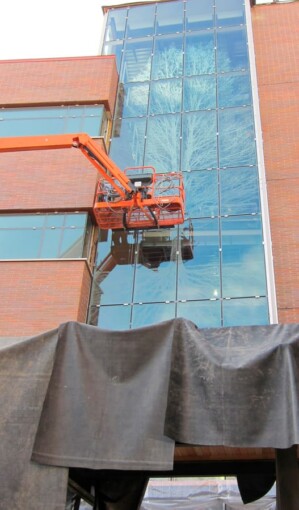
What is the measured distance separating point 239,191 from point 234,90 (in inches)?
137

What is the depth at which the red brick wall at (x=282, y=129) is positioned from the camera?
13.0 meters

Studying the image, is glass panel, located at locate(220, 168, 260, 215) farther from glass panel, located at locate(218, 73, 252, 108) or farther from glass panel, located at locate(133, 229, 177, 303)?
glass panel, located at locate(218, 73, 252, 108)

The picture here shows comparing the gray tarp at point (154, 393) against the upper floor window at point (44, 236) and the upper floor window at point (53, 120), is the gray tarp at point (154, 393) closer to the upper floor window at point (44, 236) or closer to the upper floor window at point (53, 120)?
the upper floor window at point (44, 236)

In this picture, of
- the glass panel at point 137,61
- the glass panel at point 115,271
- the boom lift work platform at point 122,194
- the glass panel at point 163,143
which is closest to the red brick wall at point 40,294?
the glass panel at point 115,271

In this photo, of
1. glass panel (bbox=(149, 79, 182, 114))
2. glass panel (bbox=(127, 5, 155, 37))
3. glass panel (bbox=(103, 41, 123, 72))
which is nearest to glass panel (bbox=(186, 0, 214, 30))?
glass panel (bbox=(127, 5, 155, 37))

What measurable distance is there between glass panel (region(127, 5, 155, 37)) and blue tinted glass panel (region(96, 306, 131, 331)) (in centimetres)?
958

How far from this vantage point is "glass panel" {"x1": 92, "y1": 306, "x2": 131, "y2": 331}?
12102 mm

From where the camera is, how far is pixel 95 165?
13188mm

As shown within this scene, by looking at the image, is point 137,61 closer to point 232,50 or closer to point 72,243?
point 232,50

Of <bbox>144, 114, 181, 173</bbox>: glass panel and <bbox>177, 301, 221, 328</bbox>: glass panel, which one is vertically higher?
<bbox>144, 114, 181, 173</bbox>: glass panel

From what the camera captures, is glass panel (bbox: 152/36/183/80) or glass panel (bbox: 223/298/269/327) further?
glass panel (bbox: 152/36/183/80)

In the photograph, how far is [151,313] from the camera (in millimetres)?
12148

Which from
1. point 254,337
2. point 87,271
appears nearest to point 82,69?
point 87,271

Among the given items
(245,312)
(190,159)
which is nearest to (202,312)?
Result: (245,312)
